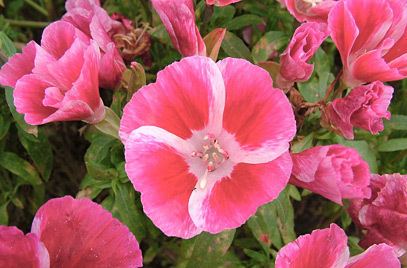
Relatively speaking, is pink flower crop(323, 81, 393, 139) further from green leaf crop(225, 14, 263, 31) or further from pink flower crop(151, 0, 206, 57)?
green leaf crop(225, 14, 263, 31)

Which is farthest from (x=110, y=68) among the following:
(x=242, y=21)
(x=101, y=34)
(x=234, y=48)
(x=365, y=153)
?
(x=365, y=153)

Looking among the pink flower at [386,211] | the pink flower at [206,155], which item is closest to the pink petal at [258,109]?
the pink flower at [206,155]

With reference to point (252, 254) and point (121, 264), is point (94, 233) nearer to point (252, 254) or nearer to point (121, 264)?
point (121, 264)

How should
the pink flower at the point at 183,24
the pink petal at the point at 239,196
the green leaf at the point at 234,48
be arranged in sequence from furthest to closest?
the green leaf at the point at 234,48
the pink flower at the point at 183,24
the pink petal at the point at 239,196

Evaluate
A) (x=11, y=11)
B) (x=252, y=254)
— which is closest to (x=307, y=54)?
(x=252, y=254)

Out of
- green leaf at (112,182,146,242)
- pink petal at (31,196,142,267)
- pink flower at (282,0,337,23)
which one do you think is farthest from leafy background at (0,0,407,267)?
pink petal at (31,196,142,267)

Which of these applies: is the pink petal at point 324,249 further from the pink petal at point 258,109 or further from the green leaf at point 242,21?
the green leaf at point 242,21

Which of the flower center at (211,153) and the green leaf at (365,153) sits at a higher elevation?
the flower center at (211,153)
